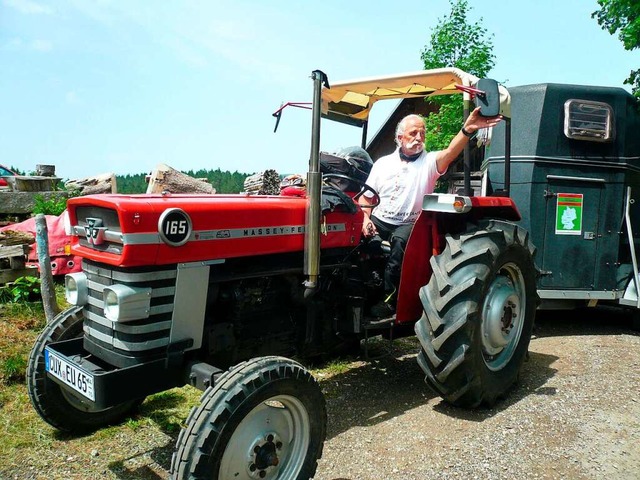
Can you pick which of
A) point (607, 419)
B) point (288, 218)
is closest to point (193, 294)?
point (288, 218)

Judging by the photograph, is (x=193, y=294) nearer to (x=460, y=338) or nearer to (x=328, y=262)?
(x=328, y=262)

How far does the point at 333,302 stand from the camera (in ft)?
12.1

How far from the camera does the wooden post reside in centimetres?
440

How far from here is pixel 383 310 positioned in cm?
383

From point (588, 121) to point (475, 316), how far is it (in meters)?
3.21

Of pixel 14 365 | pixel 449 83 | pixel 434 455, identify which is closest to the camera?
pixel 434 455

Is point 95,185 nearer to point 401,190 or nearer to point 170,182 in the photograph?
point 170,182

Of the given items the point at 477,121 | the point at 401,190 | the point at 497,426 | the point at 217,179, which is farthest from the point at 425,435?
the point at 217,179

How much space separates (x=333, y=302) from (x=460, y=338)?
870mm

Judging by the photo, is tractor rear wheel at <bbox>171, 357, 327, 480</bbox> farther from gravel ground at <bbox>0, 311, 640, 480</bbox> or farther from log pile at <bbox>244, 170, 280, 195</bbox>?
log pile at <bbox>244, 170, 280, 195</bbox>

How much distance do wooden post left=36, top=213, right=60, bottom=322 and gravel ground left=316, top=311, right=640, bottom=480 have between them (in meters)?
2.54

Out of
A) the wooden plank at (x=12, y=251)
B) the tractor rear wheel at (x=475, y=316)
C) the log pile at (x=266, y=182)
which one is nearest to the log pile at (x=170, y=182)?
the log pile at (x=266, y=182)

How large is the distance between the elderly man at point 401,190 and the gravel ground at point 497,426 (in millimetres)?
667

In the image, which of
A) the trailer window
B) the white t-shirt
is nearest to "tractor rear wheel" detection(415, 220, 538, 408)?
the white t-shirt
